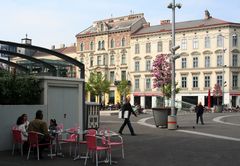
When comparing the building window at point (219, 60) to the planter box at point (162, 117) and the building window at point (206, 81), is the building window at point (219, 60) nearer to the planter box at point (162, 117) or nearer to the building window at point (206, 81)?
the building window at point (206, 81)

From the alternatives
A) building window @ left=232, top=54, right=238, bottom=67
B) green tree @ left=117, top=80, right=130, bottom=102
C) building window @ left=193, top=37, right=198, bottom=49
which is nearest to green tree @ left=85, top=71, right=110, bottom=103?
green tree @ left=117, top=80, right=130, bottom=102

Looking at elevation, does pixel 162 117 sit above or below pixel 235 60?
below

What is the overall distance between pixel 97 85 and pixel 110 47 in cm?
972

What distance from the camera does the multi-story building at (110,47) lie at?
8550cm

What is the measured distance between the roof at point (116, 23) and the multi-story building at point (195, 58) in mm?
3073

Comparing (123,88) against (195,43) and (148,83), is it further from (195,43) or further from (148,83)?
(195,43)

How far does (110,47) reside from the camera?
87.4 meters

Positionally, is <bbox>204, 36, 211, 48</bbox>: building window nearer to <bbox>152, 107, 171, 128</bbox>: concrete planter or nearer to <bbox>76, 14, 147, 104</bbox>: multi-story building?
<bbox>76, 14, 147, 104</bbox>: multi-story building

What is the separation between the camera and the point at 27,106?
15.3m

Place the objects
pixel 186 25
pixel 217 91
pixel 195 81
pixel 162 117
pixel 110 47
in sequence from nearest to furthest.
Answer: pixel 162 117
pixel 217 91
pixel 195 81
pixel 186 25
pixel 110 47

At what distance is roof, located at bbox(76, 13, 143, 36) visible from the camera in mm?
86387

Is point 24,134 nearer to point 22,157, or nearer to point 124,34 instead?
point 22,157

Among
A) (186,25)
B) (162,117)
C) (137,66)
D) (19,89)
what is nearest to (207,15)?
(186,25)

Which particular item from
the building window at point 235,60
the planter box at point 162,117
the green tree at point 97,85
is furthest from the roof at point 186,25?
the planter box at point 162,117
